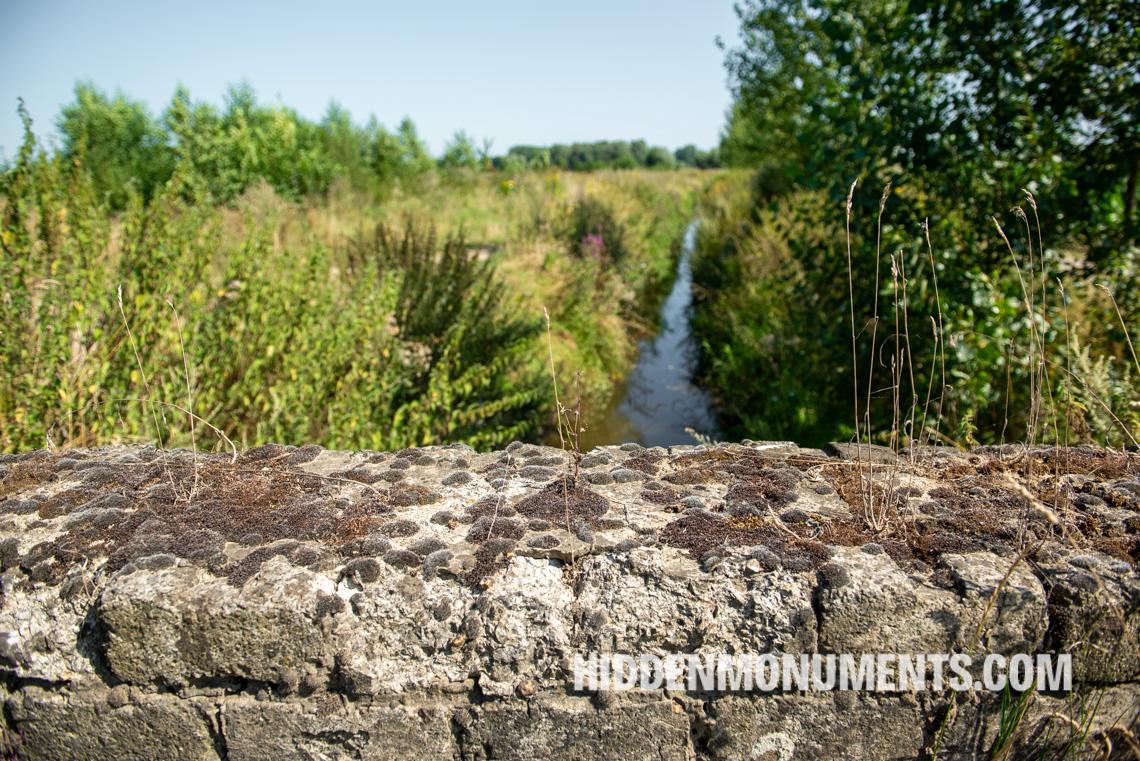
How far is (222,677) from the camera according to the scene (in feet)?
5.51

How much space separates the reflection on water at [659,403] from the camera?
7.80 m

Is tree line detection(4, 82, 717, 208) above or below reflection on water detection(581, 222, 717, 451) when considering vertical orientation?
above

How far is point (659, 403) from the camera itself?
8.90 meters

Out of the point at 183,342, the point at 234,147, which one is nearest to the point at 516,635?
the point at 183,342

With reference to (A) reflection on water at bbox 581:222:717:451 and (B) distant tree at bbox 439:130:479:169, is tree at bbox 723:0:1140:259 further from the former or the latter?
(B) distant tree at bbox 439:130:479:169

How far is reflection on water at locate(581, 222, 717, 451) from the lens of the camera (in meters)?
7.80

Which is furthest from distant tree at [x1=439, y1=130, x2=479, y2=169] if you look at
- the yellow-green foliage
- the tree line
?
the yellow-green foliage

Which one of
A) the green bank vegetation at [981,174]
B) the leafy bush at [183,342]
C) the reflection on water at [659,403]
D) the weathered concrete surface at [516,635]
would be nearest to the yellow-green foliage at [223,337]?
the leafy bush at [183,342]

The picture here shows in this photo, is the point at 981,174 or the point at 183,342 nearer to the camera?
the point at 183,342

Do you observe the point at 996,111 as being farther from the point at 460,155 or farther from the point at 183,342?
the point at 460,155

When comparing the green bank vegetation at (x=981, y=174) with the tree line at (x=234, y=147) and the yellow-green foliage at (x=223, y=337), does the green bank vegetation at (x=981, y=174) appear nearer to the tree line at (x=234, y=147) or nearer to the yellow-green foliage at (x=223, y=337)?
the yellow-green foliage at (x=223, y=337)

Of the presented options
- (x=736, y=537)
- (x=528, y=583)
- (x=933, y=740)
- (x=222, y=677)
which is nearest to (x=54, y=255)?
(x=222, y=677)

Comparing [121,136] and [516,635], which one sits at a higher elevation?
[121,136]

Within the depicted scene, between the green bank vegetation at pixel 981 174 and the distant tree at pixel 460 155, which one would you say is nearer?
the green bank vegetation at pixel 981 174
